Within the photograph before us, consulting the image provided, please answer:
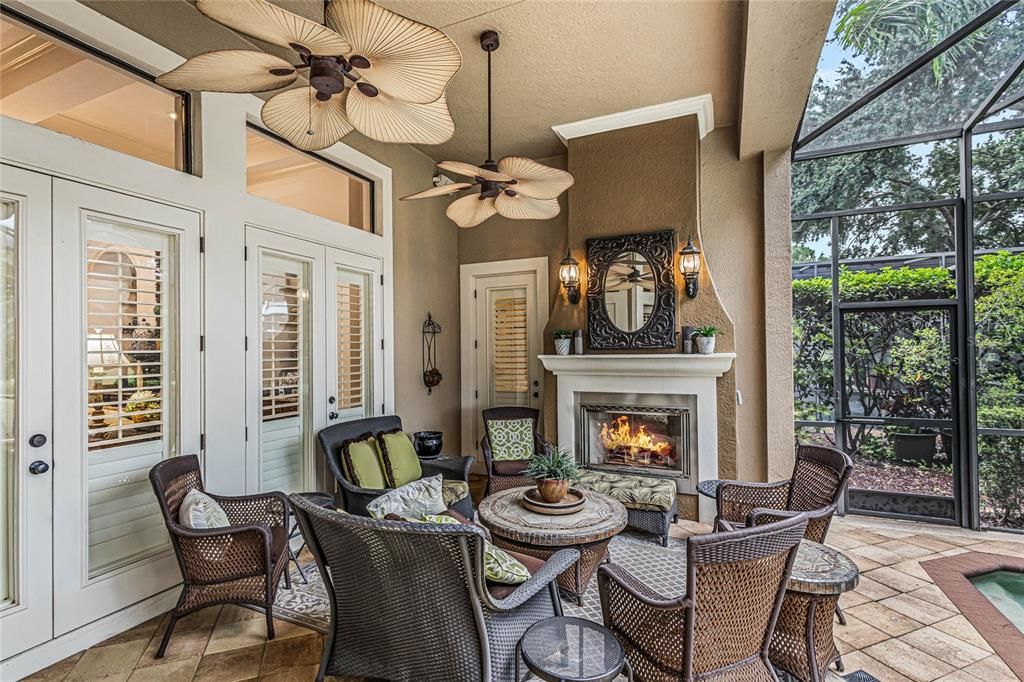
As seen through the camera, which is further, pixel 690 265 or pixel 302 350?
pixel 690 265

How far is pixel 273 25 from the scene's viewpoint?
1588mm

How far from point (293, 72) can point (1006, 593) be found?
190 inches

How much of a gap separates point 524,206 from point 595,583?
8.32ft

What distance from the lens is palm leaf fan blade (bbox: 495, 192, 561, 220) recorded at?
3223 mm

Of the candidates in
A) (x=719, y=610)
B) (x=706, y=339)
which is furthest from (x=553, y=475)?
(x=706, y=339)

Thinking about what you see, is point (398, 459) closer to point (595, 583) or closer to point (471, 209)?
point (595, 583)

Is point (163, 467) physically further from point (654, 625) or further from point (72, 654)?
point (654, 625)

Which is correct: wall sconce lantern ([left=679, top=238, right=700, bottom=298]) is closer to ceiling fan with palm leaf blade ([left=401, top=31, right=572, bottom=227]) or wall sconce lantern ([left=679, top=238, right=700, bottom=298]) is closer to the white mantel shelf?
the white mantel shelf

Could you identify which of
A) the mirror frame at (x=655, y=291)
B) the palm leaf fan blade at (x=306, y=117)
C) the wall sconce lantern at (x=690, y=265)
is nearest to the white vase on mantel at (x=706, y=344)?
the mirror frame at (x=655, y=291)

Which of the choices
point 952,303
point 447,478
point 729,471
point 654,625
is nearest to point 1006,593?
point 729,471

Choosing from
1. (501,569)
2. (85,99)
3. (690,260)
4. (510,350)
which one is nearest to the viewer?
(501,569)

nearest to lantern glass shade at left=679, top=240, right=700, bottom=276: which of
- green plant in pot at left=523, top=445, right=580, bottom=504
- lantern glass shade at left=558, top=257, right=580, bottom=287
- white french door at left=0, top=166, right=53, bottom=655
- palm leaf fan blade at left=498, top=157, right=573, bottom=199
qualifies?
lantern glass shade at left=558, top=257, right=580, bottom=287

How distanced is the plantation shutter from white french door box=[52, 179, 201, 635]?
10.6 feet

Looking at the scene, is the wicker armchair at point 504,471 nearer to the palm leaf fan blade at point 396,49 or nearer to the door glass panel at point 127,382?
the door glass panel at point 127,382
